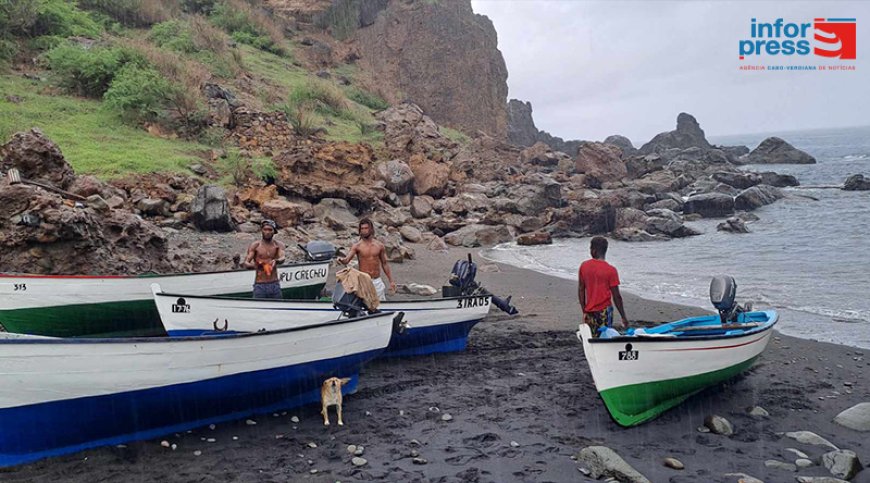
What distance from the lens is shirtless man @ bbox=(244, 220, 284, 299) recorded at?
8703 mm

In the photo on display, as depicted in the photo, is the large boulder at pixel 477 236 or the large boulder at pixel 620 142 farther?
the large boulder at pixel 620 142

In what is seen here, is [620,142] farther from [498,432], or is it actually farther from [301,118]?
[498,432]

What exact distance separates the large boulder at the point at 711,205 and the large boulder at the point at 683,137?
127 feet

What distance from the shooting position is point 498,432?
592cm

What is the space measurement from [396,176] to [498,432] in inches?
716

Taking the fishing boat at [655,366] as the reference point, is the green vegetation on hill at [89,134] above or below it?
above

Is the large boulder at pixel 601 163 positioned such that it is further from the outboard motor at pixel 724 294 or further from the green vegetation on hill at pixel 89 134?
the outboard motor at pixel 724 294

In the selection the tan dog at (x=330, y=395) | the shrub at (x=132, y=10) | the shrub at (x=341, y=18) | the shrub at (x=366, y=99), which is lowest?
the tan dog at (x=330, y=395)

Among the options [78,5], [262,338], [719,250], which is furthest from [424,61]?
[262,338]

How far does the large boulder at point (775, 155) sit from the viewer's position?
2191 inches

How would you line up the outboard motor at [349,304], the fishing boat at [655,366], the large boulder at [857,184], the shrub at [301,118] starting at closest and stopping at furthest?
the fishing boat at [655,366] → the outboard motor at [349,304] → the shrub at [301,118] → the large boulder at [857,184]

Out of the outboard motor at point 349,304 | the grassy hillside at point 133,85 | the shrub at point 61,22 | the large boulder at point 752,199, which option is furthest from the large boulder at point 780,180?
the shrub at point 61,22

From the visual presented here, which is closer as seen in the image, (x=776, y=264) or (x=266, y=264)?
(x=266, y=264)

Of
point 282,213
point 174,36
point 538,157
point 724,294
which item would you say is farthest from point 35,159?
point 538,157
